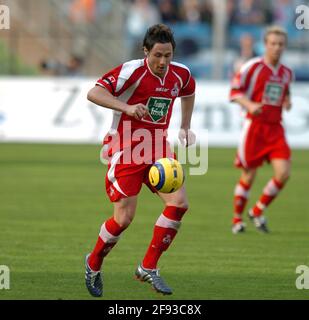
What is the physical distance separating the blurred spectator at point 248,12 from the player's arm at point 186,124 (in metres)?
20.7

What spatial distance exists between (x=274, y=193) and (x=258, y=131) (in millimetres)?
813

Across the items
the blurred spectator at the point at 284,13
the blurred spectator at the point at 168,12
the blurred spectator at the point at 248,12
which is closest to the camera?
the blurred spectator at the point at 284,13

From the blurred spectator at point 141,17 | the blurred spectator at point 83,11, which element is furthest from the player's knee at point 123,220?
the blurred spectator at point 83,11

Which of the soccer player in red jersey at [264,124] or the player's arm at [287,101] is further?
the player's arm at [287,101]

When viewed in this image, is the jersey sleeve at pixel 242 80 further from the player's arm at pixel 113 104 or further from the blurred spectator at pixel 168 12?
the blurred spectator at pixel 168 12

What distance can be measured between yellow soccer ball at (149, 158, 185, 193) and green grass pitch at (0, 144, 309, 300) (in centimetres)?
88

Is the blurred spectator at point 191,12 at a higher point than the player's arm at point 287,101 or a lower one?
lower

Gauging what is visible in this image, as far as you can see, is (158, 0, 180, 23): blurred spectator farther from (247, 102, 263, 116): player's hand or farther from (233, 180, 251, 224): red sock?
(247, 102, 263, 116): player's hand

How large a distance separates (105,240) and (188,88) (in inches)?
58.3

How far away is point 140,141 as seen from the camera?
802 cm

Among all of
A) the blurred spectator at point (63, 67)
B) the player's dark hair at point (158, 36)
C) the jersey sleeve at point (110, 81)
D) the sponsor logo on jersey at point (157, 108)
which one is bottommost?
the blurred spectator at point (63, 67)

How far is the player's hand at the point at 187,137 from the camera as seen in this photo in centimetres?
828

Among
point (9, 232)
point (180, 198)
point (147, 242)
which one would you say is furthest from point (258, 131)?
point (180, 198)
